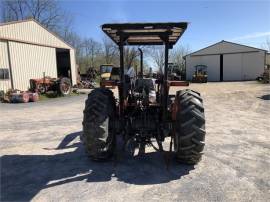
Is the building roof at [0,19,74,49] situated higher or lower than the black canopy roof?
higher

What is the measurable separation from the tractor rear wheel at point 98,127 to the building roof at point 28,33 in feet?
46.5

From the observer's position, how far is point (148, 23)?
4414 mm

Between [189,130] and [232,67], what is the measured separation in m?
33.5

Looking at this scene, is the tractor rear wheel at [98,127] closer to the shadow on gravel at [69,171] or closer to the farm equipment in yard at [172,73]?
the shadow on gravel at [69,171]

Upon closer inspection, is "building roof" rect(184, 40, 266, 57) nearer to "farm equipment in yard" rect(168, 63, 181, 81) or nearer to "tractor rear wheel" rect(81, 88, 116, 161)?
"farm equipment in yard" rect(168, 63, 181, 81)

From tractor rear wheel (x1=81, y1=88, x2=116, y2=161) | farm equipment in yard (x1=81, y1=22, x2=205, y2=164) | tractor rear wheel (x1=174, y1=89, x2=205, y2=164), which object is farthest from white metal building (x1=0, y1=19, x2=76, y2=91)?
tractor rear wheel (x1=174, y1=89, x2=205, y2=164)

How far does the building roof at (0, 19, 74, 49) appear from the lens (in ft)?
57.9

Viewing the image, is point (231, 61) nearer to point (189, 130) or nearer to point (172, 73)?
point (172, 73)

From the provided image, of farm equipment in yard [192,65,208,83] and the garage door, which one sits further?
the garage door

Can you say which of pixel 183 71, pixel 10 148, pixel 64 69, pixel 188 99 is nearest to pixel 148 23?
pixel 188 99

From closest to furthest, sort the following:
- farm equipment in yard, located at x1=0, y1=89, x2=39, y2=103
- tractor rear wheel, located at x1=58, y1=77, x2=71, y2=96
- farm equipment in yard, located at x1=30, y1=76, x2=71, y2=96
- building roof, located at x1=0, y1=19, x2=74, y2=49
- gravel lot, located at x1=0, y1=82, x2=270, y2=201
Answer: gravel lot, located at x1=0, y1=82, x2=270, y2=201 < farm equipment in yard, located at x1=0, y1=89, x2=39, y2=103 < building roof, located at x1=0, y1=19, x2=74, y2=49 < farm equipment in yard, located at x1=30, y1=76, x2=71, y2=96 < tractor rear wheel, located at x1=58, y1=77, x2=71, y2=96

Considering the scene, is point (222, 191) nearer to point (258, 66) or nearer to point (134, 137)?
point (134, 137)

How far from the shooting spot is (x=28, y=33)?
19.8 m

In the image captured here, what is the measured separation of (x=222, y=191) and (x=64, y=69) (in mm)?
24284
